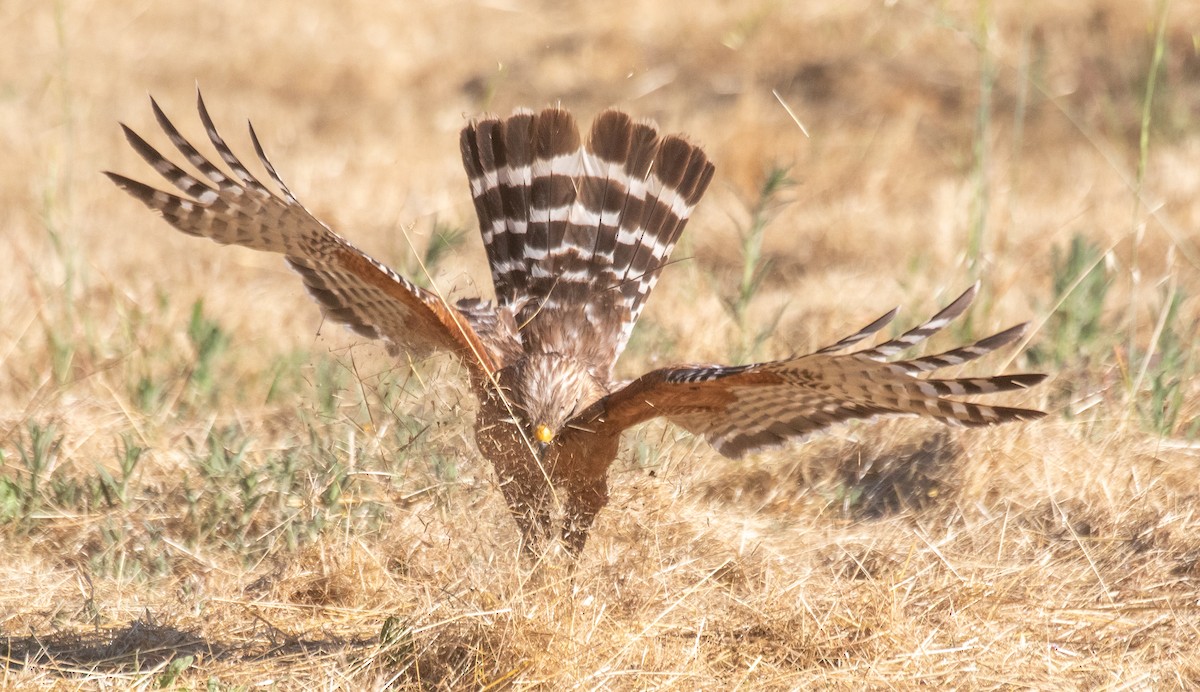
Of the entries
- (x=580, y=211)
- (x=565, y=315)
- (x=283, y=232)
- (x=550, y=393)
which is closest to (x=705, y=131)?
(x=580, y=211)

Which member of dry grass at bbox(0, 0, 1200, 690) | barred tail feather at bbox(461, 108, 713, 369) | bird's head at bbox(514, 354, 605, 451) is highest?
barred tail feather at bbox(461, 108, 713, 369)

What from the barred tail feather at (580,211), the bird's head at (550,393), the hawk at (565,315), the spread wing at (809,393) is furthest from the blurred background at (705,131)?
the spread wing at (809,393)

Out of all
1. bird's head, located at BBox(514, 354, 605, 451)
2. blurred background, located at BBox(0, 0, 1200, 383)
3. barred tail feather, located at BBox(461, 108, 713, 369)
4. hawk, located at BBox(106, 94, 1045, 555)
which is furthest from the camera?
blurred background, located at BBox(0, 0, 1200, 383)

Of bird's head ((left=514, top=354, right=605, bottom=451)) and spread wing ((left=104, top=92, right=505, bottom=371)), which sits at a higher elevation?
spread wing ((left=104, top=92, right=505, bottom=371))

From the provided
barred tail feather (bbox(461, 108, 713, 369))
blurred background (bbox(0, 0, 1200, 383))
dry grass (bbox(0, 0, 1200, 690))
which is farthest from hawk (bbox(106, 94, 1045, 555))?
blurred background (bbox(0, 0, 1200, 383))

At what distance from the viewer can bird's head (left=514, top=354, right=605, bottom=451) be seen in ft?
11.3

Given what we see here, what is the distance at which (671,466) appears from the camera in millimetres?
3924

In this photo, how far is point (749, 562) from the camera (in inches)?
145

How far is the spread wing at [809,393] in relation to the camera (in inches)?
103

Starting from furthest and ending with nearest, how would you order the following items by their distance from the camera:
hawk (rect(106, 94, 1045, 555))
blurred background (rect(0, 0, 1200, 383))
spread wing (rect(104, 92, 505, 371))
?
blurred background (rect(0, 0, 1200, 383)) < spread wing (rect(104, 92, 505, 371)) < hawk (rect(106, 94, 1045, 555))

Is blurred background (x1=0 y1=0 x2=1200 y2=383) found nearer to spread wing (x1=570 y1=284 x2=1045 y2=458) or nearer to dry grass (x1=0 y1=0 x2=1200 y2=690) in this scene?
dry grass (x1=0 y1=0 x2=1200 y2=690)

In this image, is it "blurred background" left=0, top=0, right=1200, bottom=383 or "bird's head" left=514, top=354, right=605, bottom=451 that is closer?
"bird's head" left=514, top=354, right=605, bottom=451

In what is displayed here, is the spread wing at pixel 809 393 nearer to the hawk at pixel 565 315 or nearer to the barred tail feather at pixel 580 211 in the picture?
the hawk at pixel 565 315

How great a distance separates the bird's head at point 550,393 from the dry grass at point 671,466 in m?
0.19
